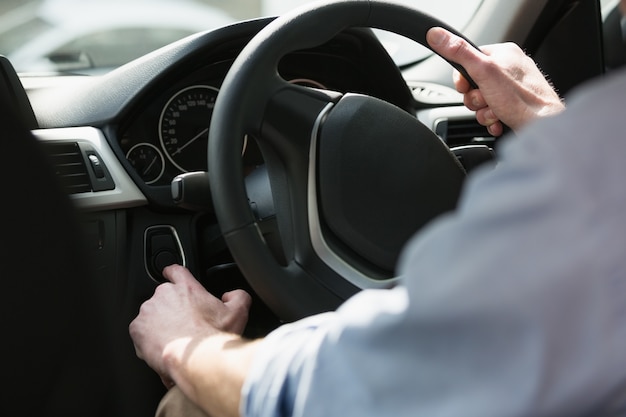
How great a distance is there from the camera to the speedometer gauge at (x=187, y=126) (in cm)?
183

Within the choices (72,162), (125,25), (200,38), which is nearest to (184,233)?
(72,162)

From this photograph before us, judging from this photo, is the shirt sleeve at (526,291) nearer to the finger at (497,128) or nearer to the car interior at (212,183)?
the car interior at (212,183)

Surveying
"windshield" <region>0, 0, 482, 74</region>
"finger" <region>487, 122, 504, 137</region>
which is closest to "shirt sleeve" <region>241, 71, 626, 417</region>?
"finger" <region>487, 122, 504, 137</region>

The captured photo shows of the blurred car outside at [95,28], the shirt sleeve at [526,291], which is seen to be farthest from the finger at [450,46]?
the blurred car outside at [95,28]

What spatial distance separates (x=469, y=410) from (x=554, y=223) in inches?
6.1

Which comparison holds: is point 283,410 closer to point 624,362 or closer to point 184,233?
point 624,362

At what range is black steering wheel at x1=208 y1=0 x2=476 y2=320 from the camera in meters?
1.31

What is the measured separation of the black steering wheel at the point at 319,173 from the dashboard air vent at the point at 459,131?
2.33 feet

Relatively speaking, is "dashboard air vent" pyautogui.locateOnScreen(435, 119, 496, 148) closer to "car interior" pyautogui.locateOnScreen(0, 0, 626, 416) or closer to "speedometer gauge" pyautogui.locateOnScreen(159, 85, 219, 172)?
"car interior" pyautogui.locateOnScreen(0, 0, 626, 416)

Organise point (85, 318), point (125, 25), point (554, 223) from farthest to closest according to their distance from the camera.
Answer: point (125, 25) < point (85, 318) < point (554, 223)

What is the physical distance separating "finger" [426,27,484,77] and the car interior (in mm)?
27

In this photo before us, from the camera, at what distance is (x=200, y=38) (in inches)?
69.4

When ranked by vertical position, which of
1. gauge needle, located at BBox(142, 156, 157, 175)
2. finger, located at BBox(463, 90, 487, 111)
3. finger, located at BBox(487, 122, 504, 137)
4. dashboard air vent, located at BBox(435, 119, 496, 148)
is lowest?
dashboard air vent, located at BBox(435, 119, 496, 148)

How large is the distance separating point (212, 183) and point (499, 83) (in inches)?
21.5
